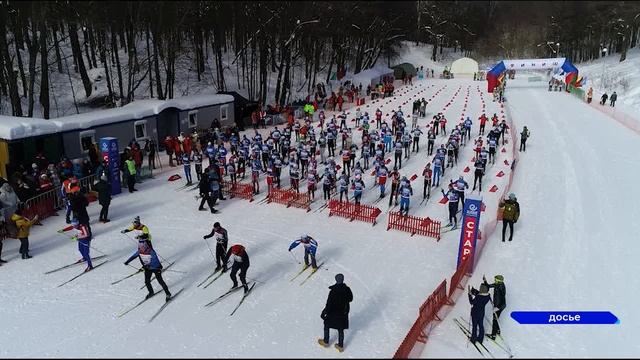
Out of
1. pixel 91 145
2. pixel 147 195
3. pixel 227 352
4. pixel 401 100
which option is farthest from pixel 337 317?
pixel 401 100

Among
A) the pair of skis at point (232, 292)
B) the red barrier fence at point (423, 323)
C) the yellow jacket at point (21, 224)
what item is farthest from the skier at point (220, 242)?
the red barrier fence at point (423, 323)

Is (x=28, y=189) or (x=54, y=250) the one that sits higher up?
(x=28, y=189)

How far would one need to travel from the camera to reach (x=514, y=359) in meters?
8.77

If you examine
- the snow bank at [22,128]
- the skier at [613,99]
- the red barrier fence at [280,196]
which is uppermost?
the snow bank at [22,128]

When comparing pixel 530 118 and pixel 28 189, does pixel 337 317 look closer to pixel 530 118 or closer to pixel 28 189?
pixel 28 189

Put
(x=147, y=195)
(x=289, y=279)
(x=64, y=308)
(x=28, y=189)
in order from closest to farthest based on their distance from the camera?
(x=64, y=308) < (x=289, y=279) < (x=28, y=189) < (x=147, y=195)

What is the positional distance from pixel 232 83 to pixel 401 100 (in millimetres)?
16874

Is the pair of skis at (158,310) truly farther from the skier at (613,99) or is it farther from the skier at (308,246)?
the skier at (613,99)

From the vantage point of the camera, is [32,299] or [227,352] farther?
[32,299]

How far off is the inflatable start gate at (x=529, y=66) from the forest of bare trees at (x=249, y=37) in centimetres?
1719

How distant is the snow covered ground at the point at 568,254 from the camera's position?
932 cm

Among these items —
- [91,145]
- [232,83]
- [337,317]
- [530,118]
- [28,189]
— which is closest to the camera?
[337,317]

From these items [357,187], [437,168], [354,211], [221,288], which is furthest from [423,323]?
[437,168]

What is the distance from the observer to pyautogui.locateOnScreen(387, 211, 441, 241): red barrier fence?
14.5 meters
